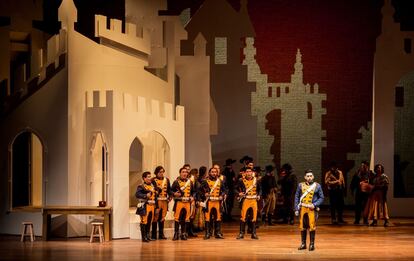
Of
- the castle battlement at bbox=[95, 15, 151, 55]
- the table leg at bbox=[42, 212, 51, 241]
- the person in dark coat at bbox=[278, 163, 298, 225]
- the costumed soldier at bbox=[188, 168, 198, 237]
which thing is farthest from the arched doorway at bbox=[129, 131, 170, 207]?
the table leg at bbox=[42, 212, 51, 241]

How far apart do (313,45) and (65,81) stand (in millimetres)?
9615

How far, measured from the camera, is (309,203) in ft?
56.4

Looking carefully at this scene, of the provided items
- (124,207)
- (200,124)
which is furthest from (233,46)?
(124,207)

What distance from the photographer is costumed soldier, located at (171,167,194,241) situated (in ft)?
62.1

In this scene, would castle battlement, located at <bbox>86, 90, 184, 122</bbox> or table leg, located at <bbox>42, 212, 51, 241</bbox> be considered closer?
table leg, located at <bbox>42, 212, 51, 241</bbox>

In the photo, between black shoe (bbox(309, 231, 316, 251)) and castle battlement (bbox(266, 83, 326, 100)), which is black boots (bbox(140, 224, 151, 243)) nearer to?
black shoe (bbox(309, 231, 316, 251))

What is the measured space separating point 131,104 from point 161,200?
2050 millimetres

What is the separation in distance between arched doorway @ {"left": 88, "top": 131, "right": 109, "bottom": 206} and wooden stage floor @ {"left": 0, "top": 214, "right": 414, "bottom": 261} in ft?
3.72

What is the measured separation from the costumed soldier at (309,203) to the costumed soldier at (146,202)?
2.97 meters

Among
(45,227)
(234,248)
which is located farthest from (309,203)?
(45,227)

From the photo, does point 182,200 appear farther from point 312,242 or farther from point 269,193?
point 269,193

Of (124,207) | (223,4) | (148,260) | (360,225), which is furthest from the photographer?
(223,4)

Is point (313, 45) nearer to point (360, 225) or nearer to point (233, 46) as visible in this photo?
point (233, 46)

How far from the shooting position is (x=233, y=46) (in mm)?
25875
